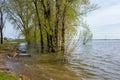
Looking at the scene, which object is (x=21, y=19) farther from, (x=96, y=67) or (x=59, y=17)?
(x=96, y=67)

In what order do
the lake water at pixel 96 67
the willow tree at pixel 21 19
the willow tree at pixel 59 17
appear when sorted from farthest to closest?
the willow tree at pixel 21 19
the willow tree at pixel 59 17
the lake water at pixel 96 67

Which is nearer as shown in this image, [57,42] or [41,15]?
[57,42]

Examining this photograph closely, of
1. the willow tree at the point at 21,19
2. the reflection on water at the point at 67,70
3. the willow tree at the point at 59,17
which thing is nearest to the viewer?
the reflection on water at the point at 67,70

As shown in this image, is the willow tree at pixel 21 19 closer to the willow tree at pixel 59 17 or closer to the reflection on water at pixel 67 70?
the willow tree at pixel 59 17

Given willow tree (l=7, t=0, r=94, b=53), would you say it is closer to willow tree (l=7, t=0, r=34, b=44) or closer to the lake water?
the lake water

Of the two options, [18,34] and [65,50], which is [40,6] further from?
[18,34]

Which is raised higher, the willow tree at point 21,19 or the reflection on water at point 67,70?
the willow tree at point 21,19

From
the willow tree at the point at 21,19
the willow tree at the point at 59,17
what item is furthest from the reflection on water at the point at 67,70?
the willow tree at the point at 21,19

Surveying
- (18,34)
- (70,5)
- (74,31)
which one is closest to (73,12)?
(70,5)

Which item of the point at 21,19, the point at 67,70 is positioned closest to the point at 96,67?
the point at 67,70

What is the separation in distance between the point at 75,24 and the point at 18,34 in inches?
1102

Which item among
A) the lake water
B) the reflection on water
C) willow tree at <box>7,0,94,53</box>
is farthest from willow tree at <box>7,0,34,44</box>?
the reflection on water

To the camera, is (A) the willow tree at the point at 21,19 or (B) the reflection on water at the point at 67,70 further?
(A) the willow tree at the point at 21,19

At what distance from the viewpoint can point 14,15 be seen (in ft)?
162
